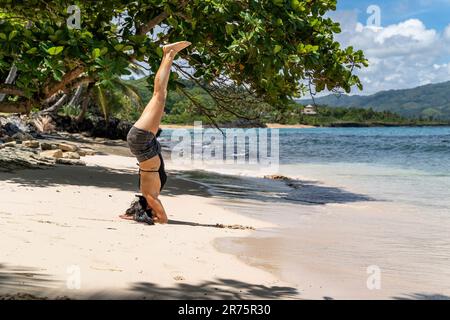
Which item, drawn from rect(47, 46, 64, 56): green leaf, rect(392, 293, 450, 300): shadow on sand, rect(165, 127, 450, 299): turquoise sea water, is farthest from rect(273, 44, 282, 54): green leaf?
rect(392, 293, 450, 300): shadow on sand

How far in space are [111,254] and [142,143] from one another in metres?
2.23

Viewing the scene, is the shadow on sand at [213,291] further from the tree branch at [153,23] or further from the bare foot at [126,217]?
the tree branch at [153,23]

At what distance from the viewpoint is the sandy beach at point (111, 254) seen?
13.1 ft

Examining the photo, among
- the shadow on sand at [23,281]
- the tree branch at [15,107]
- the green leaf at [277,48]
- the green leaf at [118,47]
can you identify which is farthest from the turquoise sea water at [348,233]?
the tree branch at [15,107]

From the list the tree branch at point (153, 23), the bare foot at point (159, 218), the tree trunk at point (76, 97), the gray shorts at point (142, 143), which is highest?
the tree trunk at point (76, 97)

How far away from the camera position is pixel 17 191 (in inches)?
343

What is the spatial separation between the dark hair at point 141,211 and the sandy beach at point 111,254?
0.61ft

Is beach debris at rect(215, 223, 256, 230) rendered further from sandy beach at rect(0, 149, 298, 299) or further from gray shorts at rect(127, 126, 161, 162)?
gray shorts at rect(127, 126, 161, 162)

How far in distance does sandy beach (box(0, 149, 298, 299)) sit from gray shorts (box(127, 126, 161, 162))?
92cm

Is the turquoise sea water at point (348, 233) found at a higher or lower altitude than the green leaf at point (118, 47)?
→ lower
